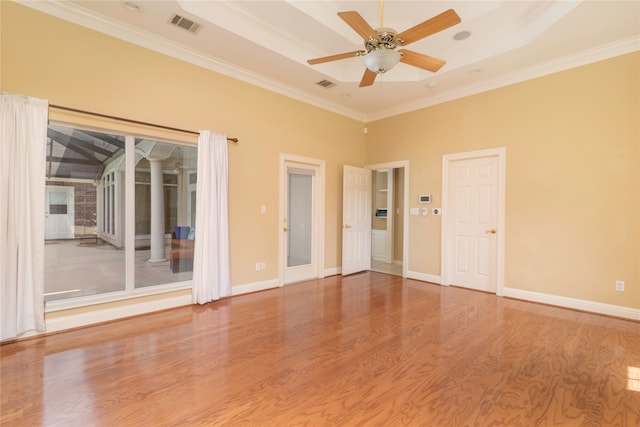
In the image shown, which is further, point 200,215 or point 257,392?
point 200,215

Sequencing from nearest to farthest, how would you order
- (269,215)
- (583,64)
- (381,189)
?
(583,64), (269,215), (381,189)

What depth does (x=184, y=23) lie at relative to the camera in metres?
3.41

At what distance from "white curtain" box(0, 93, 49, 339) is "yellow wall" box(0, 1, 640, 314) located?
29 centimetres

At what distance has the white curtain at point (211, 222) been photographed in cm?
409

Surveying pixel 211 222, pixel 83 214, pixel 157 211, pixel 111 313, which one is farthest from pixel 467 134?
pixel 111 313

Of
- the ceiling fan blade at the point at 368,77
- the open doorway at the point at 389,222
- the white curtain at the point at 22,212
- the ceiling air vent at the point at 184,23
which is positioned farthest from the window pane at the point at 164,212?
the open doorway at the point at 389,222

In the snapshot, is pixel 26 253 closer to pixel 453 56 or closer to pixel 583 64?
pixel 453 56

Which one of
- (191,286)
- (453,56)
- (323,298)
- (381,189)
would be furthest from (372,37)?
(381,189)

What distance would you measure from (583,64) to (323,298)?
4.73 meters

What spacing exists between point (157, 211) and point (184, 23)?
7.55 feet

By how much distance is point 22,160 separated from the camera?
2898 mm

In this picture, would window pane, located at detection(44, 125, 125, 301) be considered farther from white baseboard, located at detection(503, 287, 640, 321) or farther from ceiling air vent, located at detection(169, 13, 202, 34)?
white baseboard, located at detection(503, 287, 640, 321)

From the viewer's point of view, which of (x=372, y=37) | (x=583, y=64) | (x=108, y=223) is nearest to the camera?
(x=372, y=37)

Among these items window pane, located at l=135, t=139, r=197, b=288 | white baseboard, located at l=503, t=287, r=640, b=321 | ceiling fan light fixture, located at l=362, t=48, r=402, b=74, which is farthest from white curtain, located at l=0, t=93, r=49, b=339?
white baseboard, located at l=503, t=287, r=640, b=321
